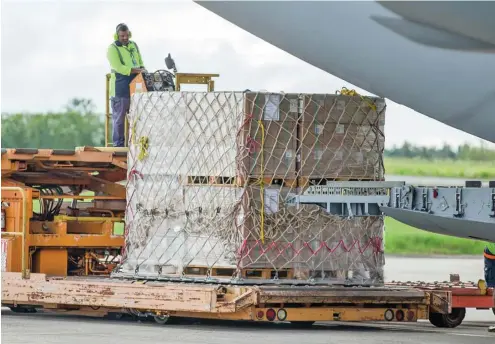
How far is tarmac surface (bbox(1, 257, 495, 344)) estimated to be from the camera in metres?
17.0

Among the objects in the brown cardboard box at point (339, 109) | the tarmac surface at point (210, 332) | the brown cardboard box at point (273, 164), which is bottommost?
the tarmac surface at point (210, 332)

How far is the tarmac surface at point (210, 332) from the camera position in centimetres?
1695

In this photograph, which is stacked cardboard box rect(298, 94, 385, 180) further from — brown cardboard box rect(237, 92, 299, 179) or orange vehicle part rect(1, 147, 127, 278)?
orange vehicle part rect(1, 147, 127, 278)

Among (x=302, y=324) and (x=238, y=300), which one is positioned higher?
(x=238, y=300)

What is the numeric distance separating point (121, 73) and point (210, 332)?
447 cm

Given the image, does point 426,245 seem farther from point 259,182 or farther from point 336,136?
point 259,182

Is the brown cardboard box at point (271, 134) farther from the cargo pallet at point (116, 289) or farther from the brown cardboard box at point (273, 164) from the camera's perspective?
the cargo pallet at point (116, 289)

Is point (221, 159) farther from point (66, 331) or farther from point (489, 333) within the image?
point (489, 333)

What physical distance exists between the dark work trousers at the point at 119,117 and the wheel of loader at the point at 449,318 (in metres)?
5.03

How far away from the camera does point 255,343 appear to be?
655 inches

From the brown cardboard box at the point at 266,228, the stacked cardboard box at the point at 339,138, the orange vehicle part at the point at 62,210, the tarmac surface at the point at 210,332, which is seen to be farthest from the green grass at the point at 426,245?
the brown cardboard box at the point at 266,228

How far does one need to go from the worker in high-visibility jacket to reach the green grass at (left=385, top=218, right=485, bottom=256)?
60.8ft

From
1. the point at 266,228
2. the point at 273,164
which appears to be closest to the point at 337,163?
the point at 273,164

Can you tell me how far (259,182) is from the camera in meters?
18.5
